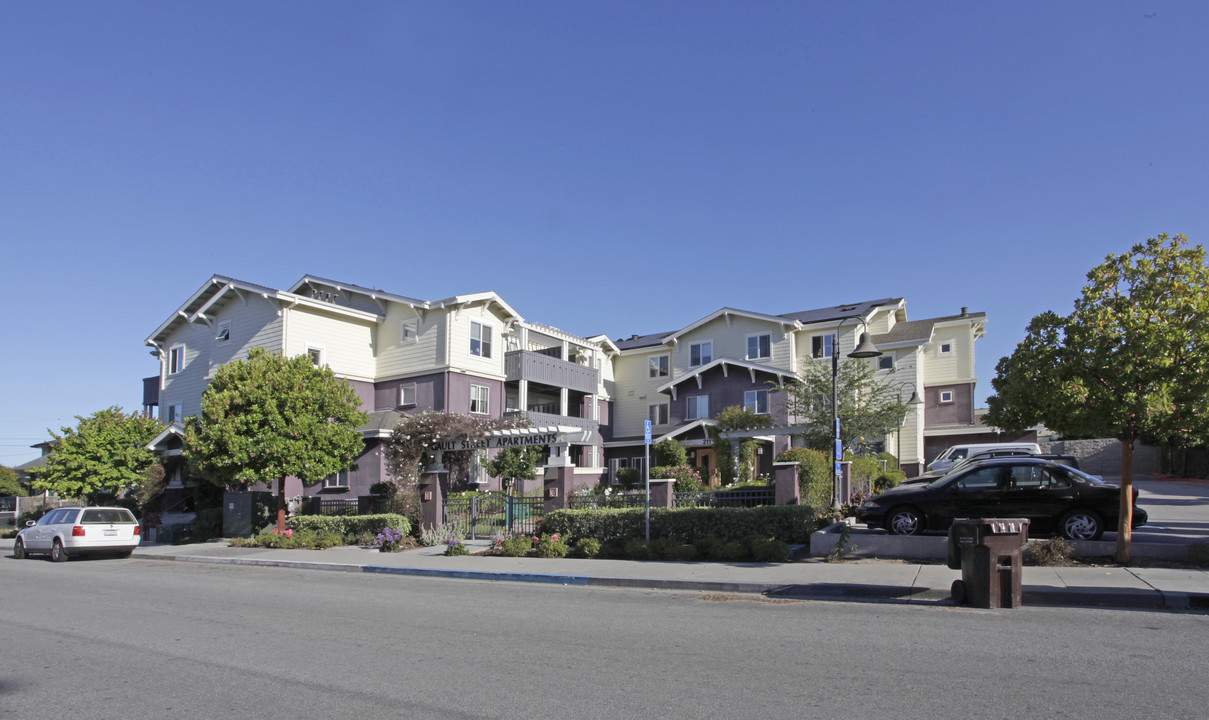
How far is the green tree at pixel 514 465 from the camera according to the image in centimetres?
3234

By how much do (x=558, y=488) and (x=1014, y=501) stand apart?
10.1m

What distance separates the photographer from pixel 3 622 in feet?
35.9

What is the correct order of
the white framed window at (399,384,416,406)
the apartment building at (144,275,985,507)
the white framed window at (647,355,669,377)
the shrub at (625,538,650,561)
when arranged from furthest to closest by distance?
the white framed window at (647,355,669,377) < the white framed window at (399,384,416,406) < the apartment building at (144,275,985,507) < the shrub at (625,538,650,561)

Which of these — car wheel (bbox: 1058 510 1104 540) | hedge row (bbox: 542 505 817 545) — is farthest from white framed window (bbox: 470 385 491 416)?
car wheel (bbox: 1058 510 1104 540)

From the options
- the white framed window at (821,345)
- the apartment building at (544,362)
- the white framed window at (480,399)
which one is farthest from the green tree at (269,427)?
the white framed window at (821,345)

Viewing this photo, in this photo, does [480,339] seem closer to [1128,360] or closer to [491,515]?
[491,515]

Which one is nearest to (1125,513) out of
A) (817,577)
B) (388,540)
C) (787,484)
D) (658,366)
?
(817,577)

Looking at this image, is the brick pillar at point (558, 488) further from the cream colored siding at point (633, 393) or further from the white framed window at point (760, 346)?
the cream colored siding at point (633, 393)

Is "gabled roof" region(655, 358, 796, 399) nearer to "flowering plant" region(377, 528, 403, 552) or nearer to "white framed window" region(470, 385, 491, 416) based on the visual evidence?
"white framed window" region(470, 385, 491, 416)

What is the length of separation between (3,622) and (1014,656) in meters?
12.4

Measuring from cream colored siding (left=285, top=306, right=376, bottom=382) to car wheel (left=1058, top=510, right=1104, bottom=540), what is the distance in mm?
26828

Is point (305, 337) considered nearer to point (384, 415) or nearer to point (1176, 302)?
point (384, 415)

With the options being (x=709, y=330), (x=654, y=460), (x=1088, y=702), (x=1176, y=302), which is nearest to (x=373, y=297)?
(x=654, y=460)

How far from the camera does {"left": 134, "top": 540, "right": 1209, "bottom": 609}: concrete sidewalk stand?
10641mm
